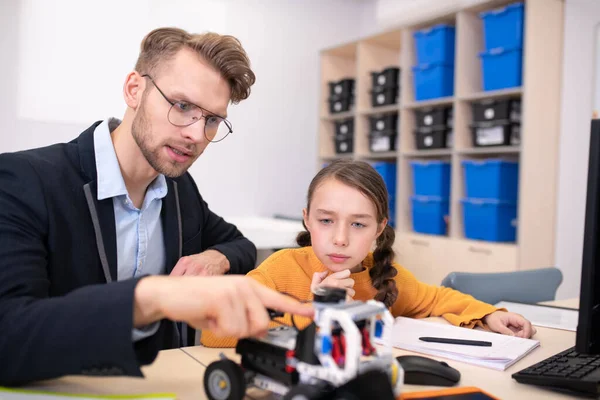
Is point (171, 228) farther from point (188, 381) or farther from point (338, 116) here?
point (338, 116)

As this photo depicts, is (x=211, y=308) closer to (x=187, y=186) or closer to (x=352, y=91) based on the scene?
(x=187, y=186)

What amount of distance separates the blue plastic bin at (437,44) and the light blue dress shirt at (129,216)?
2654 millimetres

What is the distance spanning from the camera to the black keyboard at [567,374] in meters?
0.84

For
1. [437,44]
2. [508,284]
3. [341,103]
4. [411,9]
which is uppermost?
[411,9]

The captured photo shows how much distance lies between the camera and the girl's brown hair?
1.38m

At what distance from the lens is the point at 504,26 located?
3.22m

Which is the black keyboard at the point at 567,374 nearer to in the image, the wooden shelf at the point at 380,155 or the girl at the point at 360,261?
the girl at the point at 360,261

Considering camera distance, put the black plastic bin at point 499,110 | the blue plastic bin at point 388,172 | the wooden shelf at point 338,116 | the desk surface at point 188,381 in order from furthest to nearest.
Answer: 1. the wooden shelf at point 338,116
2. the blue plastic bin at point 388,172
3. the black plastic bin at point 499,110
4. the desk surface at point 188,381

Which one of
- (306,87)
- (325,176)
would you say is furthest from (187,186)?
(306,87)

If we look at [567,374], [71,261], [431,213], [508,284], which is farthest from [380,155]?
[567,374]

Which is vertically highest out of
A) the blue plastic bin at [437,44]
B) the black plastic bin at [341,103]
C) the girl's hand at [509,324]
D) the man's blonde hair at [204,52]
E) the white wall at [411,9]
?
the white wall at [411,9]

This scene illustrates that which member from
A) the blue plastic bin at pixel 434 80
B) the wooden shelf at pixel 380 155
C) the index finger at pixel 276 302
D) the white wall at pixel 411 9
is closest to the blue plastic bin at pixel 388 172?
the wooden shelf at pixel 380 155

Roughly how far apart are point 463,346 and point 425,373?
0.28m

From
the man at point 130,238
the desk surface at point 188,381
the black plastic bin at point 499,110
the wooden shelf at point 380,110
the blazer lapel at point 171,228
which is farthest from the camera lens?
the wooden shelf at point 380,110
